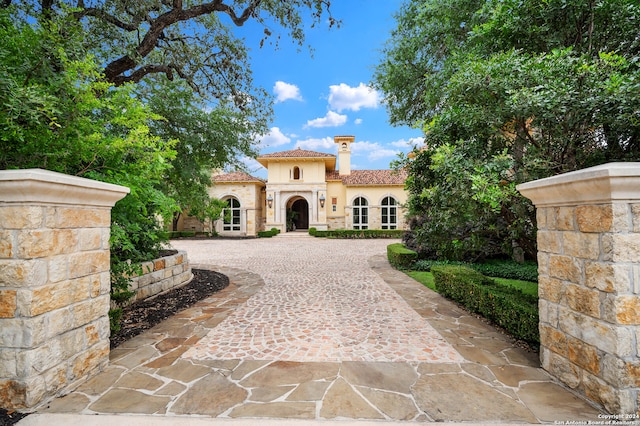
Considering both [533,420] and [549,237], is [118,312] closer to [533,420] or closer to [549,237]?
[533,420]

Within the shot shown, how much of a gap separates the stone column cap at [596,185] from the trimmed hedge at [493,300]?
169 centimetres

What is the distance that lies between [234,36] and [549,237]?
25.0ft

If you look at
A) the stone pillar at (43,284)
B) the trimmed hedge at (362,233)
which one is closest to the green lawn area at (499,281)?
the stone pillar at (43,284)

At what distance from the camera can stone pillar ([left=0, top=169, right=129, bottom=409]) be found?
2.09 metres

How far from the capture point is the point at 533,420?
203cm

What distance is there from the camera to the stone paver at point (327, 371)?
7.09ft

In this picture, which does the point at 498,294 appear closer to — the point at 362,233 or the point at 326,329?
the point at 326,329

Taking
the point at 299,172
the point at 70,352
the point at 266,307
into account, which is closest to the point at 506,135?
the point at 266,307

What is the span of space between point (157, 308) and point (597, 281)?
5.80m

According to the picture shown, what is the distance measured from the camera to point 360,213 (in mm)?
22422

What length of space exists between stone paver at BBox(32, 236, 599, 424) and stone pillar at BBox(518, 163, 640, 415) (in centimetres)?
25

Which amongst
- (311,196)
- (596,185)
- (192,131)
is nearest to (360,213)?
(311,196)

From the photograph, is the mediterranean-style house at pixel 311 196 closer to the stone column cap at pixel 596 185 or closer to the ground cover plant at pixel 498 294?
the ground cover plant at pixel 498 294

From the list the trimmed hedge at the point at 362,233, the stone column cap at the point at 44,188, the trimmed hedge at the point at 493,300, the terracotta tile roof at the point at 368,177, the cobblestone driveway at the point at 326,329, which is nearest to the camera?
the stone column cap at the point at 44,188
